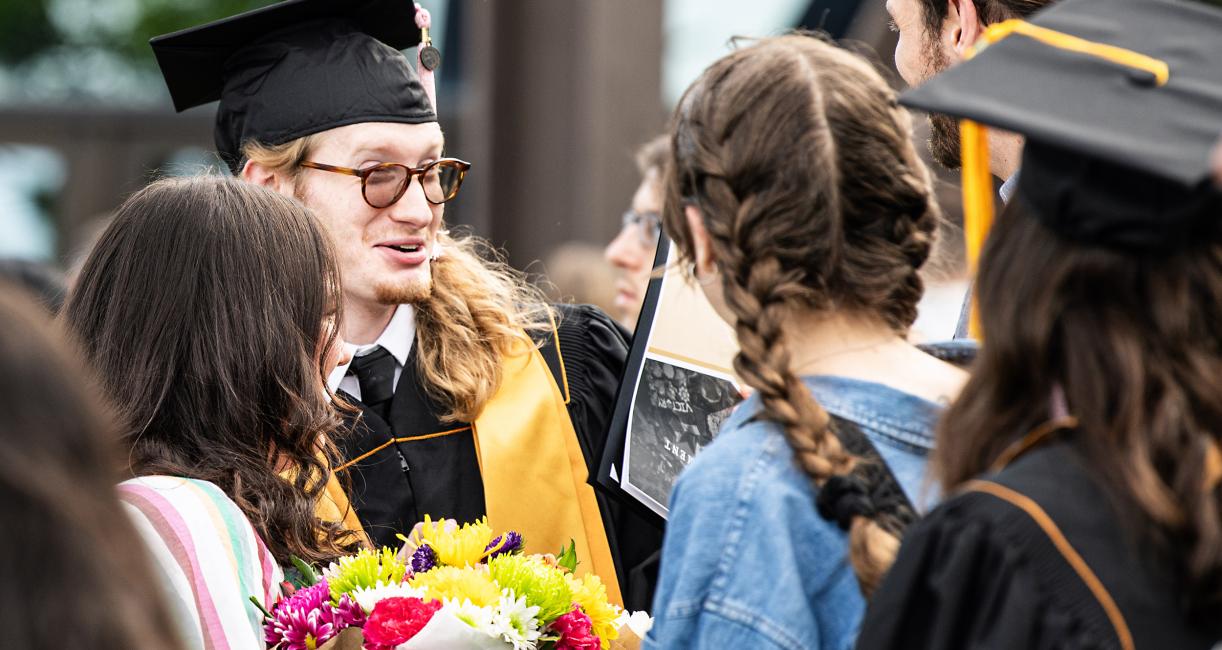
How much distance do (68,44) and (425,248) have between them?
9519mm

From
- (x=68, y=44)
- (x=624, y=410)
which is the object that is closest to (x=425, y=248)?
(x=624, y=410)

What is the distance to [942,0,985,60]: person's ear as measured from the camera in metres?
2.62

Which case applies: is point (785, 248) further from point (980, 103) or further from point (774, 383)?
point (980, 103)

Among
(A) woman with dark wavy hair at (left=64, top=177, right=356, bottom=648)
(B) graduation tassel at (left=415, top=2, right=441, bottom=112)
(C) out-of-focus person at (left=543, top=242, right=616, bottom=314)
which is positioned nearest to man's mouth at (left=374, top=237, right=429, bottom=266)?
(B) graduation tassel at (left=415, top=2, right=441, bottom=112)

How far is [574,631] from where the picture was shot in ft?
6.84

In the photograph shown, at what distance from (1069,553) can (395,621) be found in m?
0.99

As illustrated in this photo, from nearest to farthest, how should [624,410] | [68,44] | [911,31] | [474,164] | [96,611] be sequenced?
[96,611] → [624,410] → [911,31] → [474,164] → [68,44]

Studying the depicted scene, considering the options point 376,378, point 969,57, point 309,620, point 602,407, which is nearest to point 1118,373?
point 969,57

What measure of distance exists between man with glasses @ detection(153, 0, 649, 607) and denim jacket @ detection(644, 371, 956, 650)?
4.64 feet

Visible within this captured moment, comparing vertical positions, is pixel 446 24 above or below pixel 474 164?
above

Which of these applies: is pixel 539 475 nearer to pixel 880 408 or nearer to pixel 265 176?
pixel 265 176

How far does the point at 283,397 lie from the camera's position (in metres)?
2.31

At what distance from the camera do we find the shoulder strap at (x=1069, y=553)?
4.10ft

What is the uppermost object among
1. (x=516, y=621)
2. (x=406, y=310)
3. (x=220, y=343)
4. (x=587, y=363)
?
(x=220, y=343)
